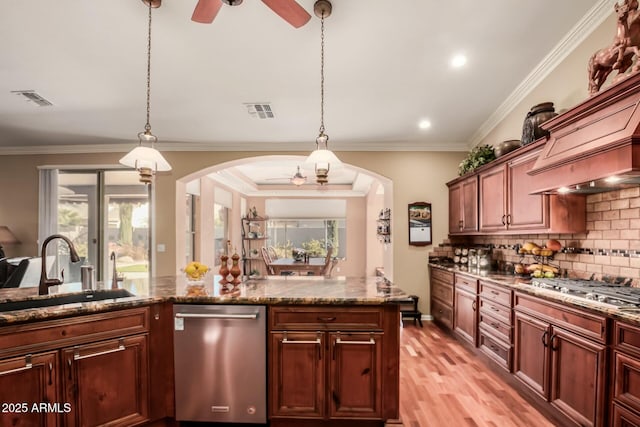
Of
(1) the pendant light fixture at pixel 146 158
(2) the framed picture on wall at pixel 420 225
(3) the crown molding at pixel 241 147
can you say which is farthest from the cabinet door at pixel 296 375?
(3) the crown molding at pixel 241 147

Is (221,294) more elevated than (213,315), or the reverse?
(221,294)

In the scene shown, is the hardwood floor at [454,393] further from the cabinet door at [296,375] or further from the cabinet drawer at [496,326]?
the cabinet door at [296,375]

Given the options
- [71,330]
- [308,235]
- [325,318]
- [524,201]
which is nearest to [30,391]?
[71,330]

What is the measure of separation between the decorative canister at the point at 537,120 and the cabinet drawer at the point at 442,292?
6.68ft

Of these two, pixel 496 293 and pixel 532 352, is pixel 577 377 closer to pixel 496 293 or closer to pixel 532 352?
pixel 532 352

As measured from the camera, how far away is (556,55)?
2658 millimetres

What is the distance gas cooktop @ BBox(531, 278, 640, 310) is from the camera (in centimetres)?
176

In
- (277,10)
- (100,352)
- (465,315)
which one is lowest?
(465,315)

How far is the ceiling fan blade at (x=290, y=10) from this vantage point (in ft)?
5.25

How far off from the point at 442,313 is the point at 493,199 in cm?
177

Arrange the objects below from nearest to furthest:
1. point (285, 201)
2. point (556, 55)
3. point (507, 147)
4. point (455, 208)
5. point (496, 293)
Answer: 1. point (556, 55)
2. point (496, 293)
3. point (507, 147)
4. point (455, 208)
5. point (285, 201)

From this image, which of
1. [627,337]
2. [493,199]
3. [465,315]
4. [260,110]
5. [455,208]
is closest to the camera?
[627,337]

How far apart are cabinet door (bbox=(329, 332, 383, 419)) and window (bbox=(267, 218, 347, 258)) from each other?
757cm

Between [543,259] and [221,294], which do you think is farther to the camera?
[543,259]
